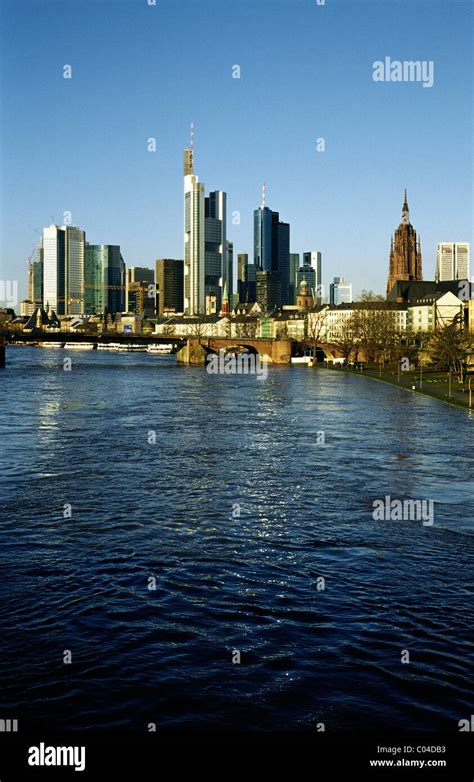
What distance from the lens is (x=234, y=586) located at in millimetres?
23703

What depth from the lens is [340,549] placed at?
89.9 feet

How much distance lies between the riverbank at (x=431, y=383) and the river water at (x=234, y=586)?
3211cm

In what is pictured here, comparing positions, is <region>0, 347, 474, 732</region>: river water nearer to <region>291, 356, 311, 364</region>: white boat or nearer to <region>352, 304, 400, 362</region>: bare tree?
<region>352, 304, 400, 362</region>: bare tree

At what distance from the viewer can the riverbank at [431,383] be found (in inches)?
3280

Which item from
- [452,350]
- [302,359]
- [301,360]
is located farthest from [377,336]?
[452,350]

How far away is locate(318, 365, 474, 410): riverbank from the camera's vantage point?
273 ft

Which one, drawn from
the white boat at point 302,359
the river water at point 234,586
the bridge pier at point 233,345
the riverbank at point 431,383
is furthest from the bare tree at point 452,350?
the river water at point 234,586

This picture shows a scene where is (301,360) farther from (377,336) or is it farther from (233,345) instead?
(377,336)

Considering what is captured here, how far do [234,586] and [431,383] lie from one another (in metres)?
86.4

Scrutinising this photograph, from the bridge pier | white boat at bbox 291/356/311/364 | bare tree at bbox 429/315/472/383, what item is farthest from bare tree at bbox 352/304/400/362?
bare tree at bbox 429/315/472/383

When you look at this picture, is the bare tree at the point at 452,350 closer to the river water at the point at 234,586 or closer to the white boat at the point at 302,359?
the white boat at the point at 302,359

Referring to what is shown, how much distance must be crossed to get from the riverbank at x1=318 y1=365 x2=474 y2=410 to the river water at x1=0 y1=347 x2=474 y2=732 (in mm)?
32111

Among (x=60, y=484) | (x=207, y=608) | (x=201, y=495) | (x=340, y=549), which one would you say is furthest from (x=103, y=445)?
(x=207, y=608)

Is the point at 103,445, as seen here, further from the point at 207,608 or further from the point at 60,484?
the point at 207,608
